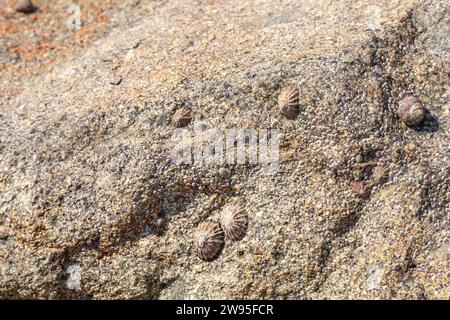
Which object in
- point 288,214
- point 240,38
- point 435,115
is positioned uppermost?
point 240,38

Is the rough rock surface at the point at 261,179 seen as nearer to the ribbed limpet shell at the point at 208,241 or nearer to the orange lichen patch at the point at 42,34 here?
the ribbed limpet shell at the point at 208,241

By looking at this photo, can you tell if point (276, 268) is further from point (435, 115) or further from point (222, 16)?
point (222, 16)

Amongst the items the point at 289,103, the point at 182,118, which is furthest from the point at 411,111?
the point at 182,118

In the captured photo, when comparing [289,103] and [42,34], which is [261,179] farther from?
[42,34]

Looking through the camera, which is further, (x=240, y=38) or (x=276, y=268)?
(x=240, y=38)
